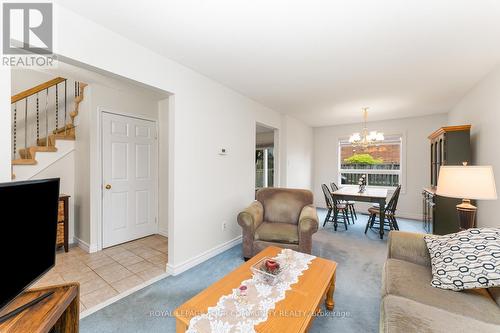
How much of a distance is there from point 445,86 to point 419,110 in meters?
1.46

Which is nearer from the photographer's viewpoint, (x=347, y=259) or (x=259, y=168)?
(x=347, y=259)

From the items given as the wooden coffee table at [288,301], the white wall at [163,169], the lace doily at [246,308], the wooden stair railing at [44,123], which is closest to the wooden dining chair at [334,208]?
the wooden coffee table at [288,301]

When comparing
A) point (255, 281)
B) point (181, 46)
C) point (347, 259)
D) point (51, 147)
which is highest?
point (181, 46)

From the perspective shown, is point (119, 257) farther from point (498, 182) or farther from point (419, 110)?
point (419, 110)

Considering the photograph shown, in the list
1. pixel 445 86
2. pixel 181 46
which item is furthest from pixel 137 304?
pixel 445 86

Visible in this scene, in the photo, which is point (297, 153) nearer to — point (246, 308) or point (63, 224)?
point (246, 308)

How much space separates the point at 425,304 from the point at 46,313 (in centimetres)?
203

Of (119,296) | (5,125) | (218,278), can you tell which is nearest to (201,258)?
(218,278)

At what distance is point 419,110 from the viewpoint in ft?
14.7

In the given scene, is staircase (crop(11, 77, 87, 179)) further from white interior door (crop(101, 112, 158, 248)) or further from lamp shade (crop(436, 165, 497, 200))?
lamp shade (crop(436, 165, 497, 200))

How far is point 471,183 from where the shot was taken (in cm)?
184

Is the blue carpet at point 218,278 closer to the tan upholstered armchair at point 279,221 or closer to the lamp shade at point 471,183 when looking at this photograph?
the tan upholstered armchair at point 279,221

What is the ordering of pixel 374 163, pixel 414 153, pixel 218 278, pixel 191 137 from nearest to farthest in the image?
pixel 218 278 → pixel 191 137 → pixel 414 153 → pixel 374 163
